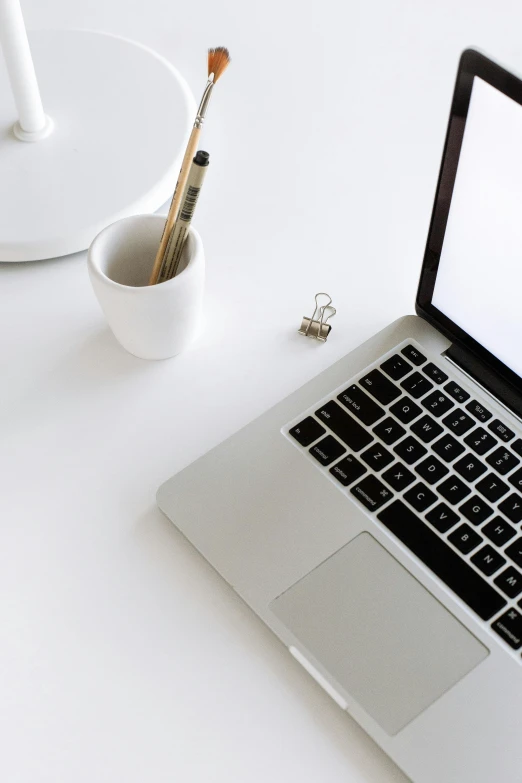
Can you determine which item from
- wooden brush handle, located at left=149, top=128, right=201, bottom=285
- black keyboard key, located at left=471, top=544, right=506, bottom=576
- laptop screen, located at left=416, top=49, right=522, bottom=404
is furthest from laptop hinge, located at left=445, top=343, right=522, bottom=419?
wooden brush handle, located at left=149, top=128, right=201, bottom=285

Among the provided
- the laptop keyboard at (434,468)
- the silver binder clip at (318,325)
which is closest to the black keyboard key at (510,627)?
the laptop keyboard at (434,468)

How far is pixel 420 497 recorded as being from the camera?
504mm

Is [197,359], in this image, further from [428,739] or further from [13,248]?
[428,739]

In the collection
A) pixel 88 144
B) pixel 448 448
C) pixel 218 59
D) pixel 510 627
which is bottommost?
pixel 510 627

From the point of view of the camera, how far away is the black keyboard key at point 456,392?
0.54 meters

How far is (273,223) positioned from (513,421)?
0.26 m

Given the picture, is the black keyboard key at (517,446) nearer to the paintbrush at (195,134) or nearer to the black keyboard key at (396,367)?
the black keyboard key at (396,367)

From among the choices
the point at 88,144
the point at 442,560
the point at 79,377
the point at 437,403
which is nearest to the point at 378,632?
the point at 442,560

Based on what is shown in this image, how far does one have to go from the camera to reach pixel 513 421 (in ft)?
1.74

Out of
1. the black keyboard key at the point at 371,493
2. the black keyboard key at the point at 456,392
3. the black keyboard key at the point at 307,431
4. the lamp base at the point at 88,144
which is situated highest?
the lamp base at the point at 88,144

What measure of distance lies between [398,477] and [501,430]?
0.08 meters

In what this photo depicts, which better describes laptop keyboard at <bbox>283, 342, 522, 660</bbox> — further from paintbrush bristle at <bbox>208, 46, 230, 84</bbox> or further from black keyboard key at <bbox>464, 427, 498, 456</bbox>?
paintbrush bristle at <bbox>208, 46, 230, 84</bbox>

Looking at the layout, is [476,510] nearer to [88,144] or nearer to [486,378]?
[486,378]

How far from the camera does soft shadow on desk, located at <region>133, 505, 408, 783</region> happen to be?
45cm
